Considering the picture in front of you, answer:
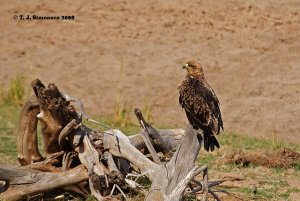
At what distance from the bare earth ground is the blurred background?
2 cm

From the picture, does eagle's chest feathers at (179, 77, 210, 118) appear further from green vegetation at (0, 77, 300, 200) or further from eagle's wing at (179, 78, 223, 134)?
green vegetation at (0, 77, 300, 200)

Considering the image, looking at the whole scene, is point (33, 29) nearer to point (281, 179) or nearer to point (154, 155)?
point (281, 179)

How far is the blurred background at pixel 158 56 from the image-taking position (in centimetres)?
1545

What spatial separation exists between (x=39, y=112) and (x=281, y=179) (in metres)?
3.19

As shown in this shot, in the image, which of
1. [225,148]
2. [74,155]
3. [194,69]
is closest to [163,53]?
[225,148]

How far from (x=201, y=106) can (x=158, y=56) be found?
8744 mm

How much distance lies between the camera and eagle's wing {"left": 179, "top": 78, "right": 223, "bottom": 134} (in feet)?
27.8

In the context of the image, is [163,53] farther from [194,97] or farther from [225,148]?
[194,97]

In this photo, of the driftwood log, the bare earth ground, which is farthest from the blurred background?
the driftwood log

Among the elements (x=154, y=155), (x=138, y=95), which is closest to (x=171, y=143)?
(x=154, y=155)

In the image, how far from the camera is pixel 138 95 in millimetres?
16094

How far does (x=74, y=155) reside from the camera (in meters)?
9.55

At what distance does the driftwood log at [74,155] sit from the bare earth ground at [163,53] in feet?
18.3

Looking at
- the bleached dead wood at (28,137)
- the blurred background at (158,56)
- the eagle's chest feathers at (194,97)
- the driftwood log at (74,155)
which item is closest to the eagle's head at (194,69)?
the eagle's chest feathers at (194,97)
